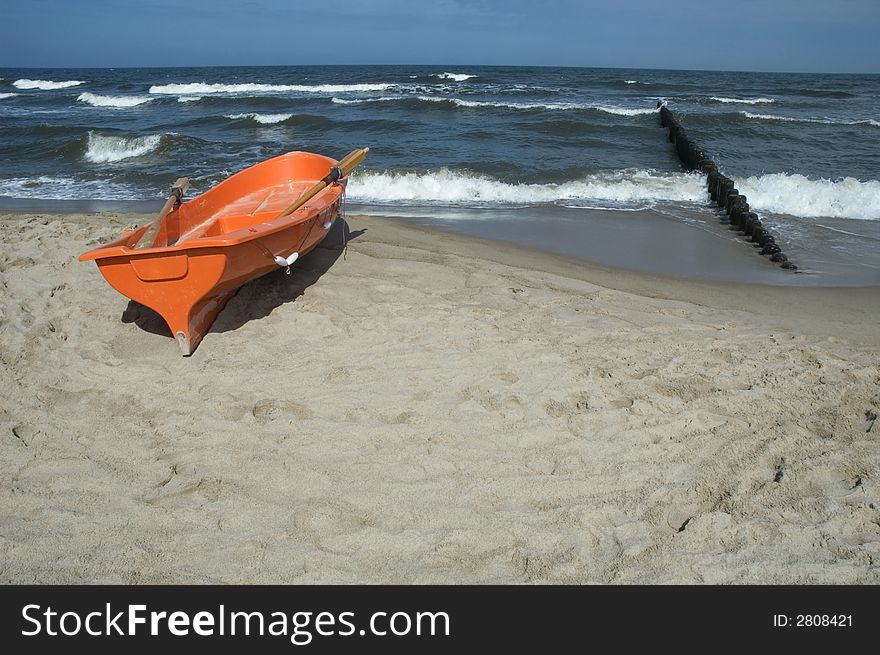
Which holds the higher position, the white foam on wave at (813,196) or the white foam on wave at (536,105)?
the white foam on wave at (536,105)

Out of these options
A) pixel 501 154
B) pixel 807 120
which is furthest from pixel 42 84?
pixel 807 120

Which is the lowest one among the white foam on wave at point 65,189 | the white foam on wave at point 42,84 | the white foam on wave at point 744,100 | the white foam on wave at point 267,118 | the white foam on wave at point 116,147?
the white foam on wave at point 65,189

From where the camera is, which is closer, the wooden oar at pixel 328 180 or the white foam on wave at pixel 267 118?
the wooden oar at pixel 328 180

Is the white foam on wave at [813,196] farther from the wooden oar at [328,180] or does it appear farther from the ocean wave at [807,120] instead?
the ocean wave at [807,120]

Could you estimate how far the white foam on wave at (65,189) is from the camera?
1120cm

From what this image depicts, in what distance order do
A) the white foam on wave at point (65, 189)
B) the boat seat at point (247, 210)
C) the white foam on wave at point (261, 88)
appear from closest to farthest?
the boat seat at point (247, 210), the white foam on wave at point (65, 189), the white foam on wave at point (261, 88)

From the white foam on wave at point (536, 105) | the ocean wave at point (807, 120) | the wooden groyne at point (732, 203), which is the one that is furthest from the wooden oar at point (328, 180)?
the ocean wave at point (807, 120)

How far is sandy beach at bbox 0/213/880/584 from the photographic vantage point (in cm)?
297

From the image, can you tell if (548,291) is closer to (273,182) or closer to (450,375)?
(450,375)

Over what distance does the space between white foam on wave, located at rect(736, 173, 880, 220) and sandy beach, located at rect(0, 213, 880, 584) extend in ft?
14.9

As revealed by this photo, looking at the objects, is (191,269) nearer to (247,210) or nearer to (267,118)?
(247,210)

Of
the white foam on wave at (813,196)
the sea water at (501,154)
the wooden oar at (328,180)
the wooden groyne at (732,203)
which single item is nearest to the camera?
the wooden oar at (328,180)

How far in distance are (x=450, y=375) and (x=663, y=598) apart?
6.93 feet

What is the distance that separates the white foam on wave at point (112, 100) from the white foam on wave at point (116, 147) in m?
13.7
